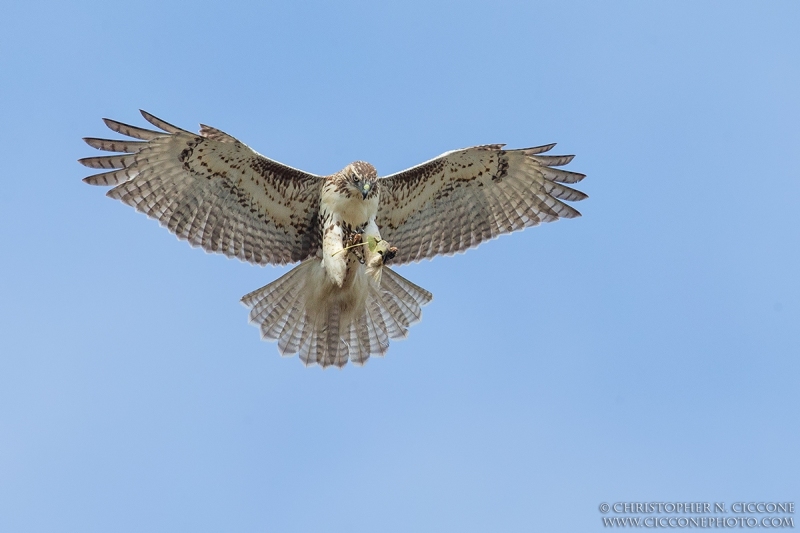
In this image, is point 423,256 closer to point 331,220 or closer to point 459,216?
point 459,216

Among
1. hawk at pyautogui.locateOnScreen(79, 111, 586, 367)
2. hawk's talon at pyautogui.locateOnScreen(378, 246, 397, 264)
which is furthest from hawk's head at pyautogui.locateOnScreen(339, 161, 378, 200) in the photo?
hawk's talon at pyautogui.locateOnScreen(378, 246, 397, 264)

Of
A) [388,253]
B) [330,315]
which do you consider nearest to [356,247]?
[388,253]

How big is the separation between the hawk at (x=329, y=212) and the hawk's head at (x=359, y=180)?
0.01 m

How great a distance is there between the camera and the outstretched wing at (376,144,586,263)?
12.3 metres

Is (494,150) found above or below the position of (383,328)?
above

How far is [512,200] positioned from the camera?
12.7 metres

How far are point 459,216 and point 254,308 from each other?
8.86ft

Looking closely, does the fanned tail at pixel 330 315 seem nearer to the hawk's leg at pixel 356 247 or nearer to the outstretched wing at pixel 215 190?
the outstretched wing at pixel 215 190

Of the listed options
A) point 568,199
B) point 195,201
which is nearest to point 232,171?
point 195,201

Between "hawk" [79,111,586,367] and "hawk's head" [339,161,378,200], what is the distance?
14mm

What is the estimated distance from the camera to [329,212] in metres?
11.7

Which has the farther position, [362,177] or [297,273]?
[297,273]

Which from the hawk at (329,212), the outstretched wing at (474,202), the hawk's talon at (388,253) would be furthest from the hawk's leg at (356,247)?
the outstretched wing at (474,202)

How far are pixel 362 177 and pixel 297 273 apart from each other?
154 centimetres
